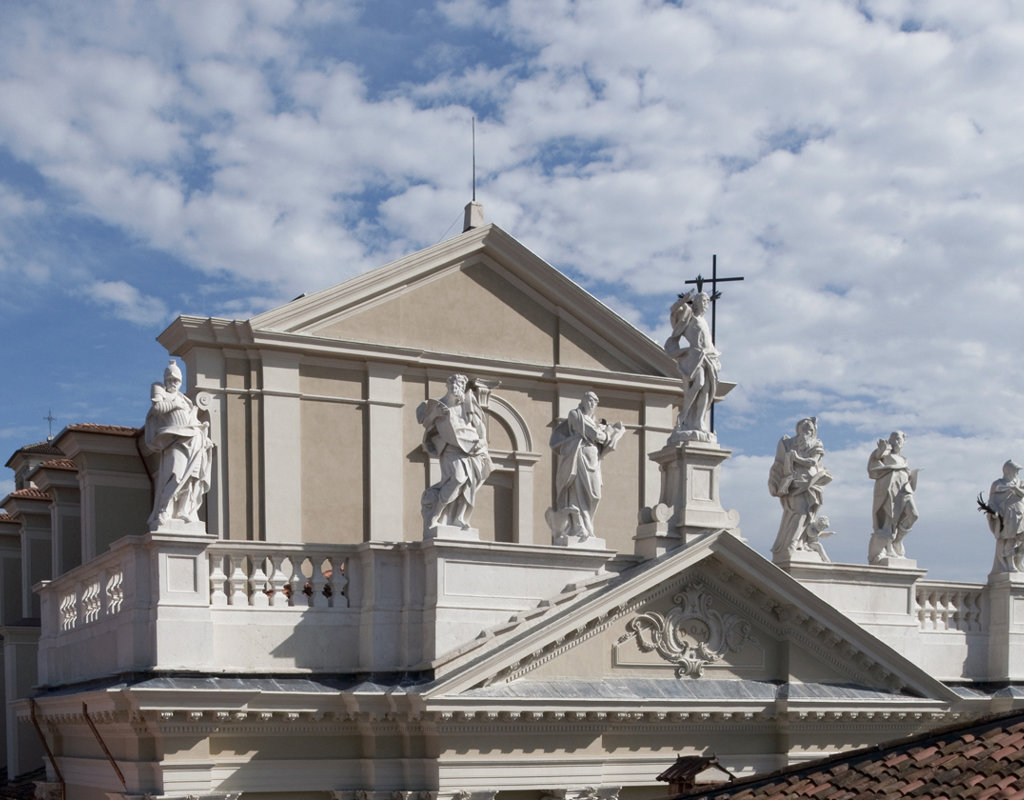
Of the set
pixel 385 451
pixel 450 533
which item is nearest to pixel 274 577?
pixel 450 533

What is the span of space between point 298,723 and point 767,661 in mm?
6791

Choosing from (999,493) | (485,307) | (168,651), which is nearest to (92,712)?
(168,651)

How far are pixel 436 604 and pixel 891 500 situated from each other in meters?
7.90

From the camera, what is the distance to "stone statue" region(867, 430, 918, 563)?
23188 mm

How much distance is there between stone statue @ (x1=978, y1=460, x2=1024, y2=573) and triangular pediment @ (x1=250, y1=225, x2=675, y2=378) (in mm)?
6175

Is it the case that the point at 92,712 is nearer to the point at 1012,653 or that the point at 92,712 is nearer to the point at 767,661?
the point at 767,661

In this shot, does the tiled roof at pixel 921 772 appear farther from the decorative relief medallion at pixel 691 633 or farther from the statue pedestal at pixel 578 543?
the statue pedestal at pixel 578 543

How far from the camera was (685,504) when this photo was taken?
21.2 meters

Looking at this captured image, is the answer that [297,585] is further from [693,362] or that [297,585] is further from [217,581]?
[693,362]

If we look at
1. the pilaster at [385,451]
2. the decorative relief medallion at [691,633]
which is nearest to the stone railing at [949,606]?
the decorative relief medallion at [691,633]

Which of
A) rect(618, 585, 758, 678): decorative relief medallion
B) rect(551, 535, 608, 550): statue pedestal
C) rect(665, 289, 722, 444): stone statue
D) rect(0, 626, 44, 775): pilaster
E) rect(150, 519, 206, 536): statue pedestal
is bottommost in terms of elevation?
rect(0, 626, 44, 775): pilaster

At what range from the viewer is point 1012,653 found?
2428 cm

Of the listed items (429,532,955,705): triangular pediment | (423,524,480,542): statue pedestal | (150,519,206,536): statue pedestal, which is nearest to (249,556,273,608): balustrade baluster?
(150,519,206,536): statue pedestal

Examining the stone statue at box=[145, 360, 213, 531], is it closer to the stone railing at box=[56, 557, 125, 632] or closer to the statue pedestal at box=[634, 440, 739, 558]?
the stone railing at box=[56, 557, 125, 632]
